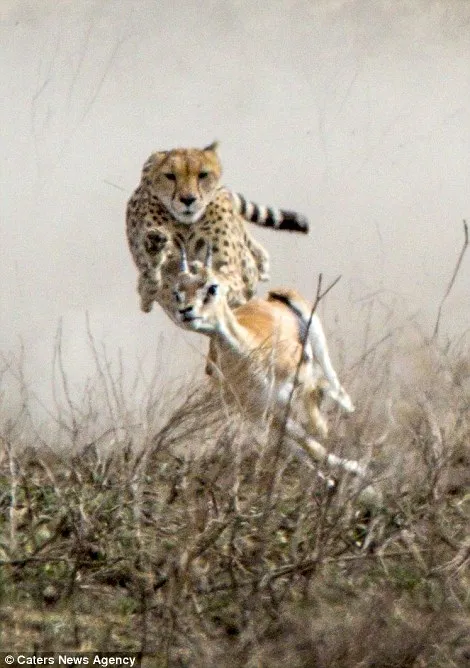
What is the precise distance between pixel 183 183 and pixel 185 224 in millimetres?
190

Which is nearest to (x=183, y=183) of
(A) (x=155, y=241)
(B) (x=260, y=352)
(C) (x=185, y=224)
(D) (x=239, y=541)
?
(C) (x=185, y=224)

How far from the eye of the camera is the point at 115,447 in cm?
877

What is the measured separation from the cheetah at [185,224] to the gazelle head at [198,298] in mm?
379

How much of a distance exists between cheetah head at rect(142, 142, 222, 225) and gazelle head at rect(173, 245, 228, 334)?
0.62 meters

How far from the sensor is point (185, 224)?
35.8 feet

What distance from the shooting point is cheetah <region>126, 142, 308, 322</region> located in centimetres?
1068

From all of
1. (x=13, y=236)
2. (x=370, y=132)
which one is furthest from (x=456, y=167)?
(x=13, y=236)

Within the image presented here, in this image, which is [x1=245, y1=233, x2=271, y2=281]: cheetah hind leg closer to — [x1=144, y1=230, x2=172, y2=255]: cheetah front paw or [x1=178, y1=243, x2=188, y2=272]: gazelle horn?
[x1=178, y1=243, x2=188, y2=272]: gazelle horn

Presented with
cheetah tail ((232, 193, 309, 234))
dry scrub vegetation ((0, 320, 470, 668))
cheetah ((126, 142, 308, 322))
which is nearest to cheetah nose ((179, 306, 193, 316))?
cheetah ((126, 142, 308, 322))

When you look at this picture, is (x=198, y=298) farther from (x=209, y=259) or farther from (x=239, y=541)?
(x=239, y=541)

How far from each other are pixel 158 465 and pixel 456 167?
4.90 meters

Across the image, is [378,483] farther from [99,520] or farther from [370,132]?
[370,132]

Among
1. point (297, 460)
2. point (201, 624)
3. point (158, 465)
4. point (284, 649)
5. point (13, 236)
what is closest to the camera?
point (284, 649)

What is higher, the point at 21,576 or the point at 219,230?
the point at 219,230
